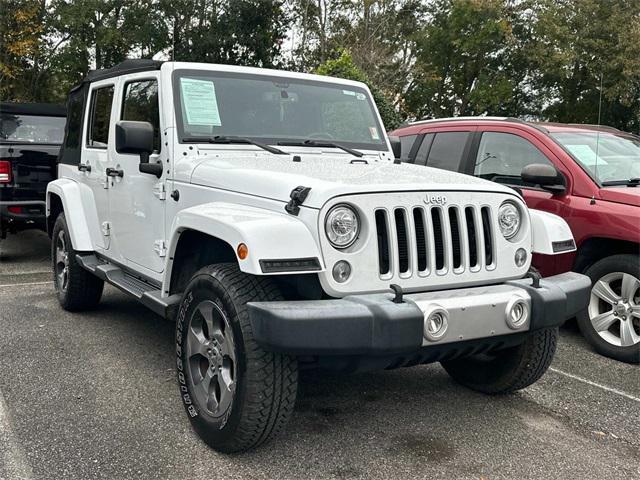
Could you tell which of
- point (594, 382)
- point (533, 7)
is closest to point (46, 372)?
point (594, 382)

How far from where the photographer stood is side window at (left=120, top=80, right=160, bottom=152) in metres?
4.07

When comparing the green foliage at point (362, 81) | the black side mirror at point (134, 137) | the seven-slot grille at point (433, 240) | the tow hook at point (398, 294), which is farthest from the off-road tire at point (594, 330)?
the green foliage at point (362, 81)

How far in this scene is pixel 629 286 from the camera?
464 cm

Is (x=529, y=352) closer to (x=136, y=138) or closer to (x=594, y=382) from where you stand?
(x=594, y=382)

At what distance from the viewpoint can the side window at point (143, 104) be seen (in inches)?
160

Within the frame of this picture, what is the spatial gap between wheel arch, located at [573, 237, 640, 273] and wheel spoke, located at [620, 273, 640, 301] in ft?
0.78

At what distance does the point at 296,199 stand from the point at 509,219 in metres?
1.18

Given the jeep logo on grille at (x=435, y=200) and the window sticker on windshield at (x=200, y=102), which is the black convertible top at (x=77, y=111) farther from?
the jeep logo on grille at (x=435, y=200)

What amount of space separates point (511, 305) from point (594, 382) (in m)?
1.73

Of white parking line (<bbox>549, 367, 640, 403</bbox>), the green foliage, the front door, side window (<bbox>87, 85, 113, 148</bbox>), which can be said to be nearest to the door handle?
the front door

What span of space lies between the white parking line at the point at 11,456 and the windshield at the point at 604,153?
4.33 m

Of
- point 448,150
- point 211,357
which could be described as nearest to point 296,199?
point 211,357

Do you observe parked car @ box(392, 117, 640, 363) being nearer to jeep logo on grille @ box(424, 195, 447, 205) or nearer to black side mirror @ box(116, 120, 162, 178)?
jeep logo on grille @ box(424, 195, 447, 205)

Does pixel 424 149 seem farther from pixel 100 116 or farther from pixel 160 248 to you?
pixel 160 248
